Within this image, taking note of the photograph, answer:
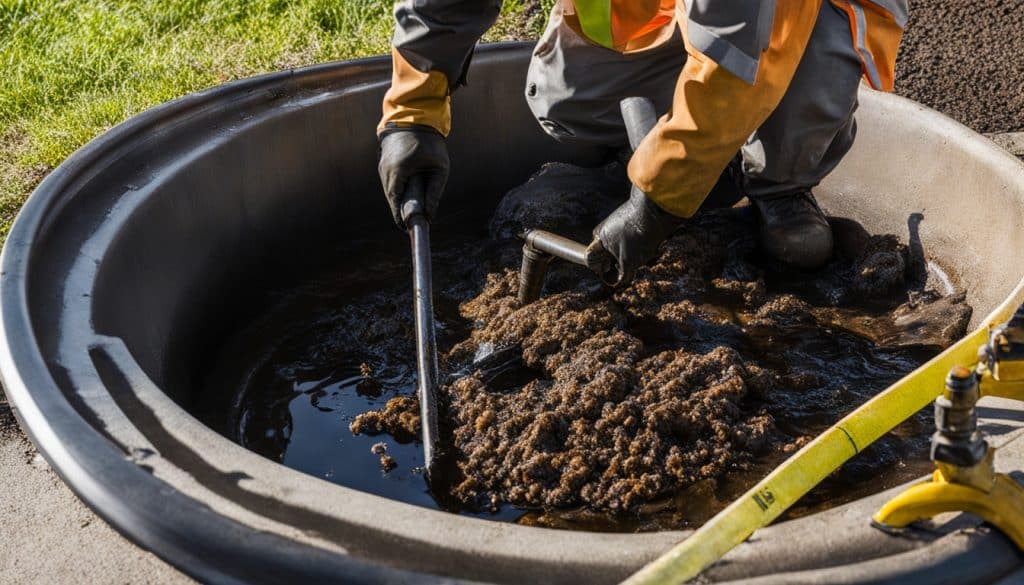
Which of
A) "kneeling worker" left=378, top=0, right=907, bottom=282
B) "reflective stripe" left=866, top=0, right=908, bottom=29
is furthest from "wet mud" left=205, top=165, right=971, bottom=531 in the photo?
"reflective stripe" left=866, top=0, right=908, bottom=29

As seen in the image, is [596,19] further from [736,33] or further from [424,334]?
[424,334]

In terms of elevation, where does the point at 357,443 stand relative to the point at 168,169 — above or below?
below

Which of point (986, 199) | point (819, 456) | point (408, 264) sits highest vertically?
point (819, 456)

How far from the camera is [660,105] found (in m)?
2.27

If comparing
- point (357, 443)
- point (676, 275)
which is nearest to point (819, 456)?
point (357, 443)

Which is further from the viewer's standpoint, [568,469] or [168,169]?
[168,169]

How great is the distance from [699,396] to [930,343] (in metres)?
0.53

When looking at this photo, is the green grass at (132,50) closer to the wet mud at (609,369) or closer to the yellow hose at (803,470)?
the wet mud at (609,369)

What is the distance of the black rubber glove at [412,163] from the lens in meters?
2.01

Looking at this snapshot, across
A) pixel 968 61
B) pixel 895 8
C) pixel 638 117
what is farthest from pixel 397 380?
pixel 968 61

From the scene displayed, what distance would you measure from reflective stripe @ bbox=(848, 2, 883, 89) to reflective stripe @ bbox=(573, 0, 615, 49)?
464mm

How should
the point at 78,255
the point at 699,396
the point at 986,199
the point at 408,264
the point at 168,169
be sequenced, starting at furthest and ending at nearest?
the point at 408,264
the point at 986,199
the point at 168,169
the point at 699,396
the point at 78,255

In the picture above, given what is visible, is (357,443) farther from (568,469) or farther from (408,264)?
(408,264)

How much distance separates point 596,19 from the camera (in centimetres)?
206
